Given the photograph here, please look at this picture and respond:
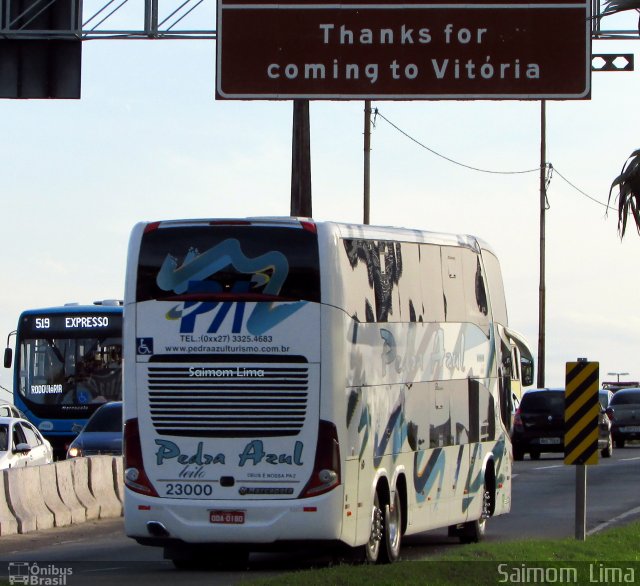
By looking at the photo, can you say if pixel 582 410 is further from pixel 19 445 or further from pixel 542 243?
pixel 542 243

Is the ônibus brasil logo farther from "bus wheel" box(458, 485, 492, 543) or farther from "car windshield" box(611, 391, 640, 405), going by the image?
"car windshield" box(611, 391, 640, 405)

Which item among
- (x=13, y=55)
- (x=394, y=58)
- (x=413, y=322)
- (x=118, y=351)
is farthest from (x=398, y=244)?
(x=118, y=351)

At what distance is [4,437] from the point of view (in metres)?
25.8

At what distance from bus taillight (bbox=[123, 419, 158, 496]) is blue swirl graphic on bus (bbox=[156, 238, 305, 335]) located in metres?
1.13

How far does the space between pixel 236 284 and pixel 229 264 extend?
0.22 m

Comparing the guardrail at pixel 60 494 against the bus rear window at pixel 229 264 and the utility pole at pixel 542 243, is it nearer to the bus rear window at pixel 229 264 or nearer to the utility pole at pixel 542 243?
the bus rear window at pixel 229 264

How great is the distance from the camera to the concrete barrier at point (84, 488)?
23.6 metres

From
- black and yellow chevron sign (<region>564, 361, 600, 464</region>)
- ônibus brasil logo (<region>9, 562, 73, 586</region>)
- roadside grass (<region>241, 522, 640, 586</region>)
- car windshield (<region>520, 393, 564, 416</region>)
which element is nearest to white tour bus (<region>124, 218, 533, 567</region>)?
ônibus brasil logo (<region>9, 562, 73, 586</region>)

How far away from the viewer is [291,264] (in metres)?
16.2

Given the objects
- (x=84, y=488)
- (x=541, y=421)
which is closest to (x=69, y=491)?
(x=84, y=488)

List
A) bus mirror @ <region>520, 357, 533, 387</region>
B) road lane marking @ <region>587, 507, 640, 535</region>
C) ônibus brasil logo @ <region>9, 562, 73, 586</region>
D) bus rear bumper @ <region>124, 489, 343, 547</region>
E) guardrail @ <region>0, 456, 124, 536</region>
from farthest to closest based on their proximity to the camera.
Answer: bus mirror @ <region>520, 357, 533, 387</region> → road lane marking @ <region>587, 507, 640, 535</region> → guardrail @ <region>0, 456, 124, 536</region> → bus rear bumper @ <region>124, 489, 343, 547</region> → ônibus brasil logo @ <region>9, 562, 73, 586</region>

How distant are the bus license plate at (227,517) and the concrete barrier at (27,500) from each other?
5.22m

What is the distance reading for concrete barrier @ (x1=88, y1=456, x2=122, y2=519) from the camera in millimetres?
24281

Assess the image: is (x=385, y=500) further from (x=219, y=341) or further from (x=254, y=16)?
(x=254, y=16)
